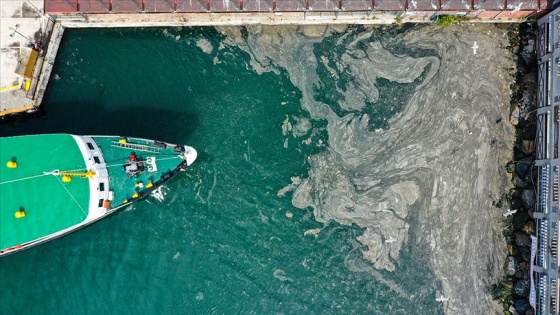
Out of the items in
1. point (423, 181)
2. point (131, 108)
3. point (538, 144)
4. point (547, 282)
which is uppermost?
point (131, 108)

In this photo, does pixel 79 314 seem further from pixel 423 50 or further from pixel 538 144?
pixel 538 144

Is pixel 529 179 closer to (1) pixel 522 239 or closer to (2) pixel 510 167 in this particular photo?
(2) pixel 510 167

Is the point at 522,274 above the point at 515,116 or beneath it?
beneath

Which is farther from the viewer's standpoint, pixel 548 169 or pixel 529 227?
pixel 529 227

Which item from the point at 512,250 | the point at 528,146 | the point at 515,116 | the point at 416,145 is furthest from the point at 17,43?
the point at 512,250

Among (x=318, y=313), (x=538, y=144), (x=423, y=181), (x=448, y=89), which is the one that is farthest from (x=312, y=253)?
(x=538, y=144)

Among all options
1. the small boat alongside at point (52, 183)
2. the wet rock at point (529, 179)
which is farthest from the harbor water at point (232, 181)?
the wet rock at point (529, 179)
